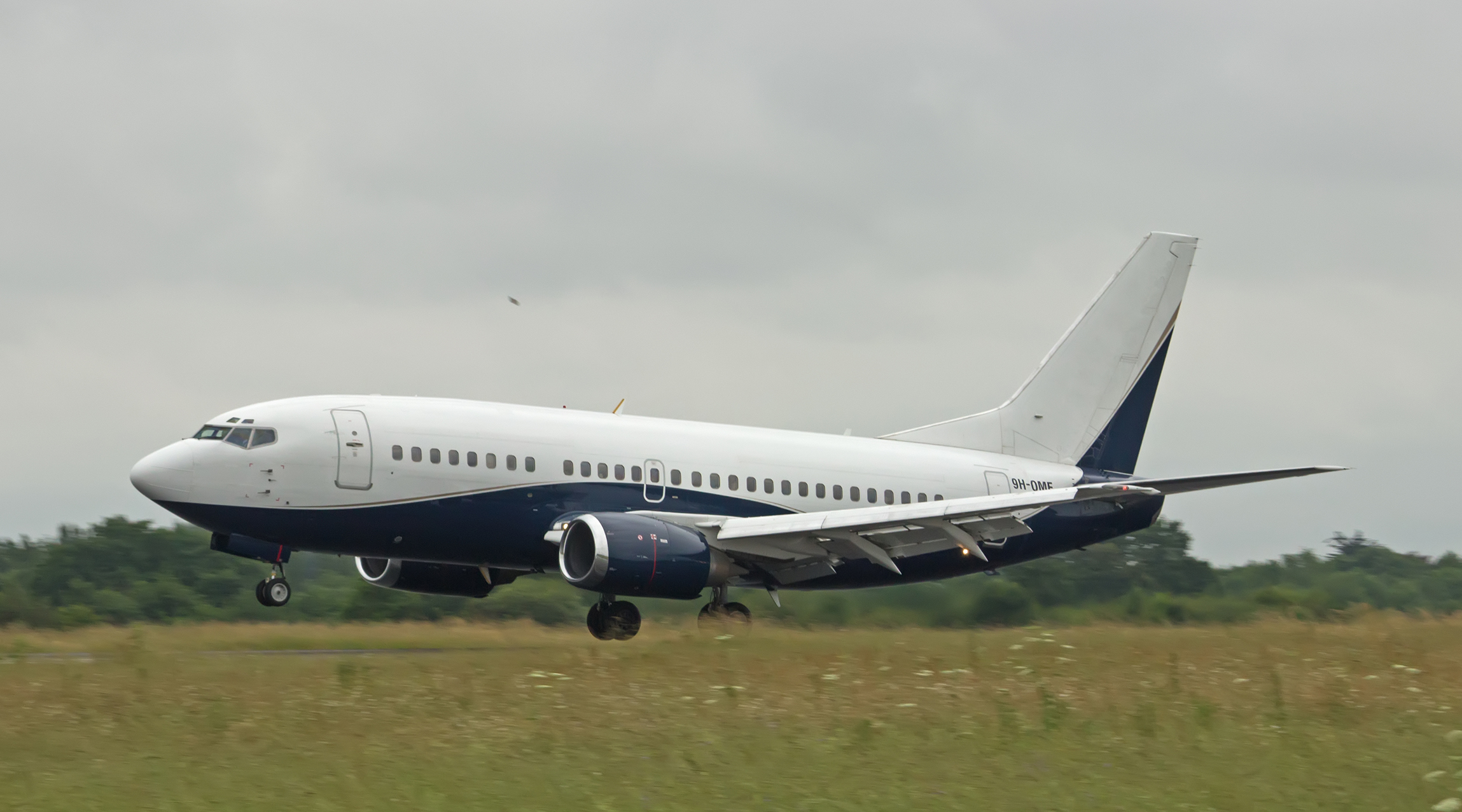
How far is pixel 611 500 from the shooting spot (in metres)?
23.9

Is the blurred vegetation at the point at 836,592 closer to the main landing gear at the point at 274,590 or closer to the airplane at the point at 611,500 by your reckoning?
the airplane at the point at 611,500

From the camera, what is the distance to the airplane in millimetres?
21984

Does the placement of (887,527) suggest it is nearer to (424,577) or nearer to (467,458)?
(467,458)

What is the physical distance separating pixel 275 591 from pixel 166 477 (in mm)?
2571

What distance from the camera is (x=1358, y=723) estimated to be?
482 inches

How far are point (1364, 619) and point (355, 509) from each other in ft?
54.4

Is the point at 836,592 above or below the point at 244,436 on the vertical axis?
below

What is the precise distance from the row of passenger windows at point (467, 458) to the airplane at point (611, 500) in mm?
25

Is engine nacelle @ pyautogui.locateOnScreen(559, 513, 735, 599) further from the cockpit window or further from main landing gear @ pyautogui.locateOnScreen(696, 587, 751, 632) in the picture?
the cockpit window

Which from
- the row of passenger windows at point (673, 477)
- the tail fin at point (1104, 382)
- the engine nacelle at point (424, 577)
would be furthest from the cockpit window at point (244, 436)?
the tail fin at point (1104, 382)

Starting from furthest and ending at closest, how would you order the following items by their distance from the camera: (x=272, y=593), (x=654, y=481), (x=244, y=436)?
(x=654, y=481), (x=272, y=593), (x=244, y=436)

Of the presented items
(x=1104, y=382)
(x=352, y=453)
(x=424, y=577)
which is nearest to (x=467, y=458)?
(x=352, y=453)

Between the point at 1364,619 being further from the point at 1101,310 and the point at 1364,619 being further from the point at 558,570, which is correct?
the point at 558,570

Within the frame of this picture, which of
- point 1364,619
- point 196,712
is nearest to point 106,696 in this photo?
point 196,712
